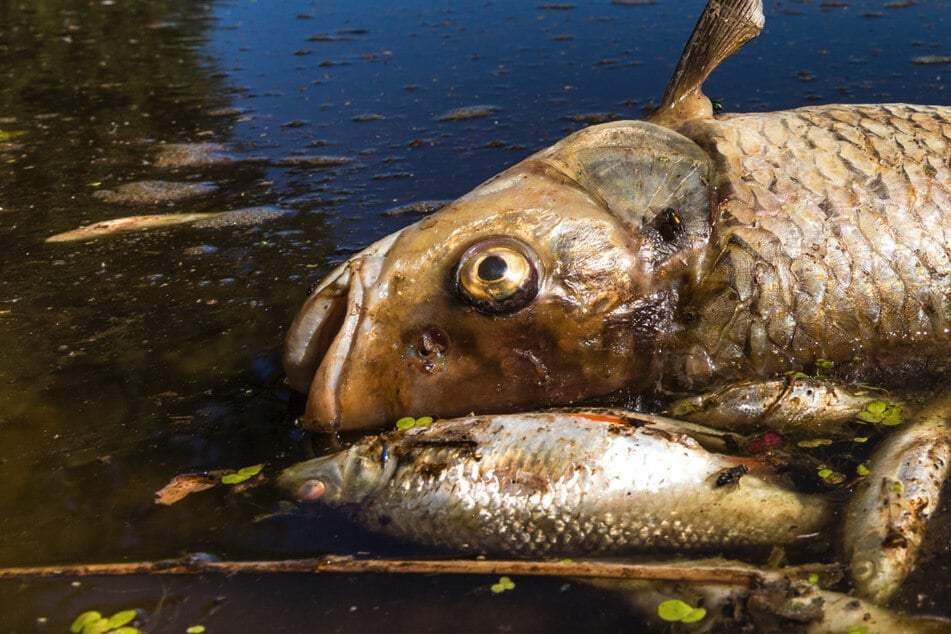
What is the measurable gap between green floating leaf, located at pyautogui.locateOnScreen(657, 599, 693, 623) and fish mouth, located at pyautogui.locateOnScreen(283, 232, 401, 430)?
1527 mm

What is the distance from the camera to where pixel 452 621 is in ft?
10.2

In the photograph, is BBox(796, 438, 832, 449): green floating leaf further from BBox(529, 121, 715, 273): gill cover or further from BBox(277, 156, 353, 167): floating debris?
BBox(277, 156, 353, 167): floating debris

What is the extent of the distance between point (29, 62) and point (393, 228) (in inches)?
329

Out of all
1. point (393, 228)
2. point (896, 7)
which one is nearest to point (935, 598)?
point (393, 228)

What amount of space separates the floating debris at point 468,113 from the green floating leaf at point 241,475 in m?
5.50

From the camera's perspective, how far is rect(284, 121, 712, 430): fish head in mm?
3912

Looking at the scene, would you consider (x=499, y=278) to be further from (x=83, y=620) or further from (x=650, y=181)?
(x=83, y=620)

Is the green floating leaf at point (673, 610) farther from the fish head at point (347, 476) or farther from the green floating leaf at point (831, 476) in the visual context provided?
the fish head at point (347, 476)

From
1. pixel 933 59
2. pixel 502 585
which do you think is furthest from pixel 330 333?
pixel 933 59

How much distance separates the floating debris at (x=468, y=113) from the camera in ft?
29.4

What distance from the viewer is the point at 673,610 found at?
9.95 feet

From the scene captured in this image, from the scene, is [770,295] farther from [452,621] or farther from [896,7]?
[896,7]

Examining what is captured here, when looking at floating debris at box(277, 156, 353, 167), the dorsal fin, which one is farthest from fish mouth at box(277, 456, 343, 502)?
floating debris at box(277, 156, 353, 167)

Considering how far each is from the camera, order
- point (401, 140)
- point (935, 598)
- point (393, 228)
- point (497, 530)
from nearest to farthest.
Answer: point (935, 598) < point (497, 530) < point (393, 228) < point (401, 140)
